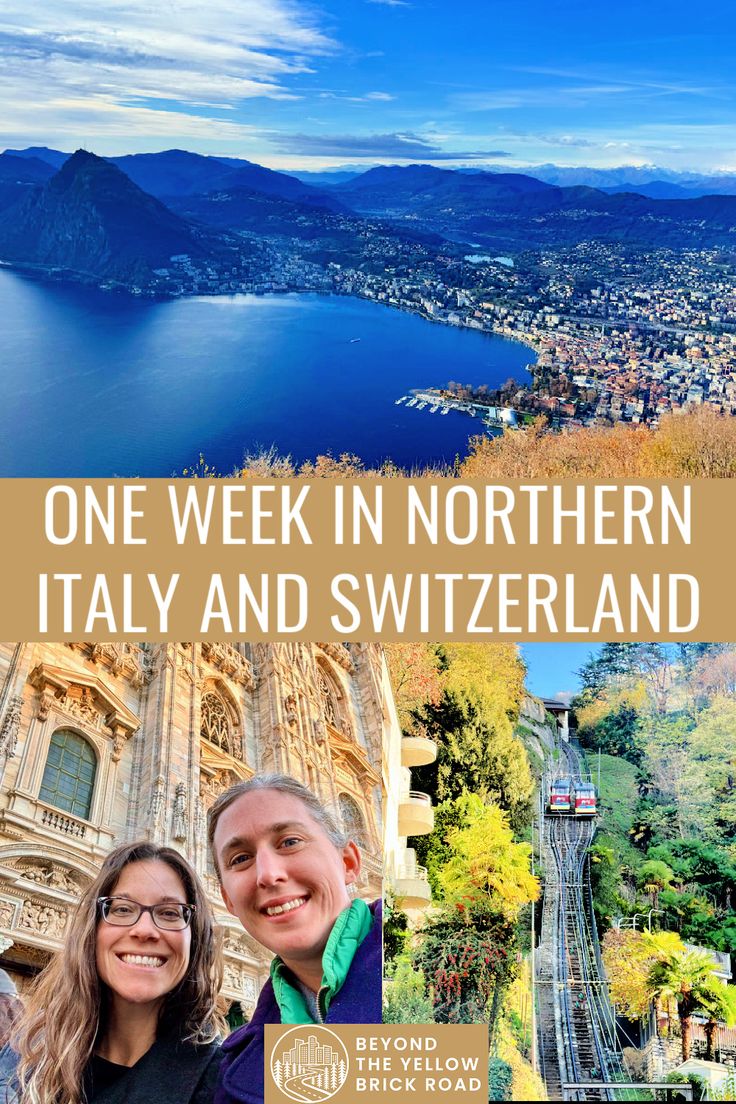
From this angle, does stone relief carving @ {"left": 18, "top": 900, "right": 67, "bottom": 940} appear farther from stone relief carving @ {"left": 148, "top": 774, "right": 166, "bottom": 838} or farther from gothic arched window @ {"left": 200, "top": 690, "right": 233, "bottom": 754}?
gothic arched window @ {"left": 200, "top": 690, "right": 233, "bottom": 754}

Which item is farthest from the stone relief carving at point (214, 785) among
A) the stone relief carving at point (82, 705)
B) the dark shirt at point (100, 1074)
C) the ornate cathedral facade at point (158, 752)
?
the dark shirt at point (100, 1074)

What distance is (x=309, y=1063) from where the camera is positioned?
505 centimetres

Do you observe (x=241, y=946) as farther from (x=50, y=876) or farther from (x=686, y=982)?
(x=686, y=982)

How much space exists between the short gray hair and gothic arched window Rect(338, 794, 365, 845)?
0.81ft

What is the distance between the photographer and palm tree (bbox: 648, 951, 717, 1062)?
5.54 meters

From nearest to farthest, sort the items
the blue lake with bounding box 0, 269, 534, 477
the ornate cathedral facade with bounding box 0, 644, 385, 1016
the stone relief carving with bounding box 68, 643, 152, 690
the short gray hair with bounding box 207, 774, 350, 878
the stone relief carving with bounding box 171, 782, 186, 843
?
the short gray hair with bounding box 207, 774, 350, 878
the ornate cathedral facade with bounding box 0, 644, 385, 1016
the stone relief carving with bounding box 171, 782, 186, 843
the stone relief carving with bounding box 68, 643, 152, 690
the blue lake with bounding box 0, 269, 534, 477

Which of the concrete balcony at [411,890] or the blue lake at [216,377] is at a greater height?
the blue lake at [216,377]

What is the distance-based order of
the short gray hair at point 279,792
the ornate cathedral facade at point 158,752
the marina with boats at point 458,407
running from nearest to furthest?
1. the short gray hair at point 279,792
2. the ornate cathedral facade at point 158,752
3. the marina with boats at point 458,407

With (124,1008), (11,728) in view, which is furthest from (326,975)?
(11,728)

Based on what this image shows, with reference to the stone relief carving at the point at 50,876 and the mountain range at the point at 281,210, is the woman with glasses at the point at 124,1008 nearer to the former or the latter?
the stone relief carving at the point at 50,876

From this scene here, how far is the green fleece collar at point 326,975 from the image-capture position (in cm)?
509

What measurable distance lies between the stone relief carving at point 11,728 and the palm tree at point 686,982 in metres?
3.27

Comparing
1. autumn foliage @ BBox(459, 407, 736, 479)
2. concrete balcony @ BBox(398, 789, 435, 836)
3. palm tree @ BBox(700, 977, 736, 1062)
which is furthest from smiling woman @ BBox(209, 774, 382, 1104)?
autumn foliage @ BBox(459, 407, 736, 479)

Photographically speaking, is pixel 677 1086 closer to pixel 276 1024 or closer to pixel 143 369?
pixel 276 1024
